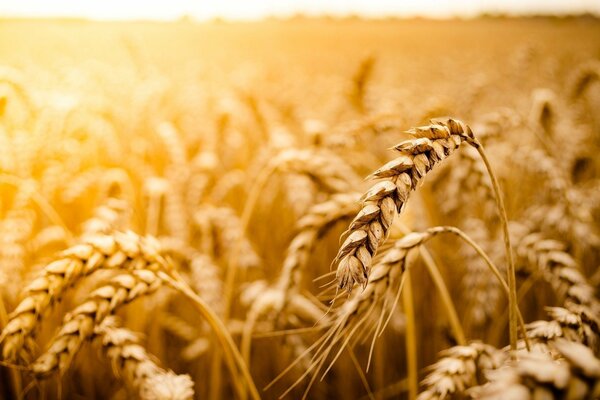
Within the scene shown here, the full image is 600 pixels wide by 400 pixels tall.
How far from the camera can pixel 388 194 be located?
2.09ft

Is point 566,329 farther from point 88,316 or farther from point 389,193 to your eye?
point 88,316

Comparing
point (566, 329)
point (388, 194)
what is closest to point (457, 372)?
point (566, 329)

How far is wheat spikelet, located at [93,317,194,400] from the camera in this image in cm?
81

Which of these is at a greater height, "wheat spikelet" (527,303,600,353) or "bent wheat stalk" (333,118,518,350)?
"bent wheat stalk" (333,118,518,350)

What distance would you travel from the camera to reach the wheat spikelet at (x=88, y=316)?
799 millimetres

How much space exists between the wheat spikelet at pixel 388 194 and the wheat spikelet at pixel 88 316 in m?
0.42

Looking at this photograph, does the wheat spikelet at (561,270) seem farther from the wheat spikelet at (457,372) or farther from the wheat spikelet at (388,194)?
the wheat spikelet at (388,194)

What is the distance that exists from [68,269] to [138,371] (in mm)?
235

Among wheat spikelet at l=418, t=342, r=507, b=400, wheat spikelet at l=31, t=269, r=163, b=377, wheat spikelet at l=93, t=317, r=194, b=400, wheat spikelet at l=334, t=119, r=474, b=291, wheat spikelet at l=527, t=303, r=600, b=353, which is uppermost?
wheat spikelet at l=334, t=119, r=474, b=291

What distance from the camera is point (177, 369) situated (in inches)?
79.1

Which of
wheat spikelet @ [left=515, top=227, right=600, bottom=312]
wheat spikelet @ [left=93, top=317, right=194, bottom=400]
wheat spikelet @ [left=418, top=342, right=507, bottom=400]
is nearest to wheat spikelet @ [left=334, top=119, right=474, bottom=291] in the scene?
wheat spikelet @ [left=418, top=342, right=507, bottom=400]

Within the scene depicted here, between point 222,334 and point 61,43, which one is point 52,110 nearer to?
point 222,334

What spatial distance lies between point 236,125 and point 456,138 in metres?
3.07

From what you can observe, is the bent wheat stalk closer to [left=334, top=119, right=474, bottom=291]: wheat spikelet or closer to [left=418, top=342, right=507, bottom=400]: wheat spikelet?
[left=334, top=119, right=474, bottom=291]: wheat spikelet
